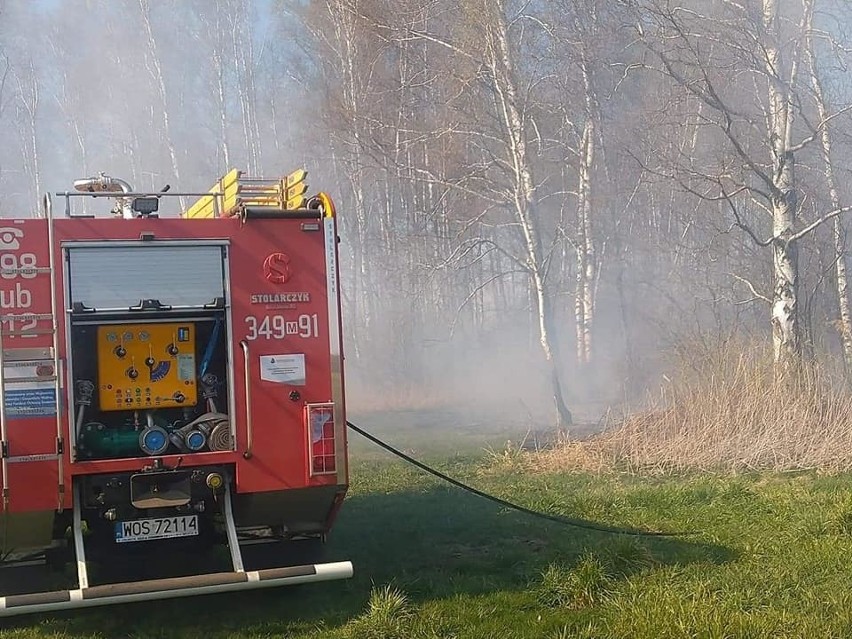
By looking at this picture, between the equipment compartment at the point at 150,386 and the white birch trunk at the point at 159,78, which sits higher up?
A: the white birch trunk at the point at 159,78

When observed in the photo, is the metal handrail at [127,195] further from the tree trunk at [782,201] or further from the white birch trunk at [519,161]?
the white birch trunk at [519,161]

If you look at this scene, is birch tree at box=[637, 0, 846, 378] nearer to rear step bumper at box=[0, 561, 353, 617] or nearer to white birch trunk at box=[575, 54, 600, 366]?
white birch trunk at box=[575, 54, 600, 366]

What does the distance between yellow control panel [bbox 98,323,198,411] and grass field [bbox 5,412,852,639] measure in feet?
4.22

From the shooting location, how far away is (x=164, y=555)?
647 centimetres

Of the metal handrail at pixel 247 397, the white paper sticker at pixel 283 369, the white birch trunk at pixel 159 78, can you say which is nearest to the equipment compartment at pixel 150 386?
the metal handrail at pixel 247 397

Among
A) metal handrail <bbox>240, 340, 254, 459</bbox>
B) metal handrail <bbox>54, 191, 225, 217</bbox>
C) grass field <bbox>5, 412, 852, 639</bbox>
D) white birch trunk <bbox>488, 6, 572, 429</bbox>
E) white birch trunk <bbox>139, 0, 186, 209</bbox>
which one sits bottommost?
grass field <bbox>5, 412, 852, 639</bbox>

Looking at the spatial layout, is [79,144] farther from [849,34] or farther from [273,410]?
[273,410]

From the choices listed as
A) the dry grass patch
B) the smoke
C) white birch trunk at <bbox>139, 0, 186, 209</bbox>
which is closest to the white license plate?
the dry grass patch

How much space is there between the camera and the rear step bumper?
4949 mm

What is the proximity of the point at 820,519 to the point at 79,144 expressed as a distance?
30906mm

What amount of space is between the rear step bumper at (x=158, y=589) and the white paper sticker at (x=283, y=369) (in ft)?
3.67

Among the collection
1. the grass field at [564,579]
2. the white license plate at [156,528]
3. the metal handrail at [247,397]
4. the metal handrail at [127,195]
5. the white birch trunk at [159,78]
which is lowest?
the grass field at [564,579]

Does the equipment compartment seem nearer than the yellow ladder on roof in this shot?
Yes

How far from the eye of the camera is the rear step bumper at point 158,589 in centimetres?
495
